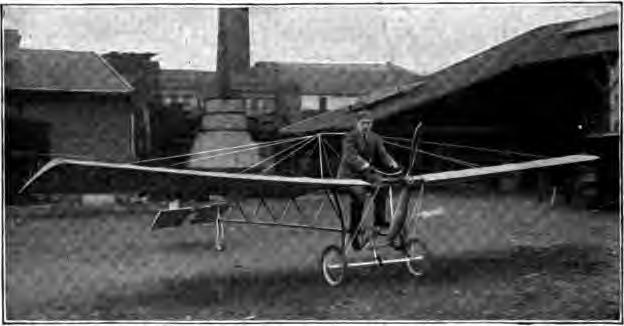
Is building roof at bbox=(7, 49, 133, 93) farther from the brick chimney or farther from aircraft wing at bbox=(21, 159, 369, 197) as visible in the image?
aircraft wing at bbox=(21, 159, 369, 197)

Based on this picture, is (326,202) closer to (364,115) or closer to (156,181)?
(364,115)

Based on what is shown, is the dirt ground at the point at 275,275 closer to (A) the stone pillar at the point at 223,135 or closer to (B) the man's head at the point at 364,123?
(A) the stone pillar at the point at 223,135

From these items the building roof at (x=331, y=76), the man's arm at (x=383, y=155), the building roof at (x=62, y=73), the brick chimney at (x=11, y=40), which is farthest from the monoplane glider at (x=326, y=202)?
the brick chimney at (x=11, y=40)

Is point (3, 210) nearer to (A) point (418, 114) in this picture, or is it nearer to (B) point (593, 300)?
(A) point (418, 114)

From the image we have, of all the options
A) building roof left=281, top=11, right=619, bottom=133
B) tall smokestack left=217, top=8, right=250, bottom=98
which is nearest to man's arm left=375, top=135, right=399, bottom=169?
building roof left=281, top=11, right=619, bottom=133

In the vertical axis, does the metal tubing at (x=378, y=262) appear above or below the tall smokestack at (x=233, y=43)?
below

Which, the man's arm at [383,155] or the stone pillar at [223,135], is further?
the man's arm at [383,155]
